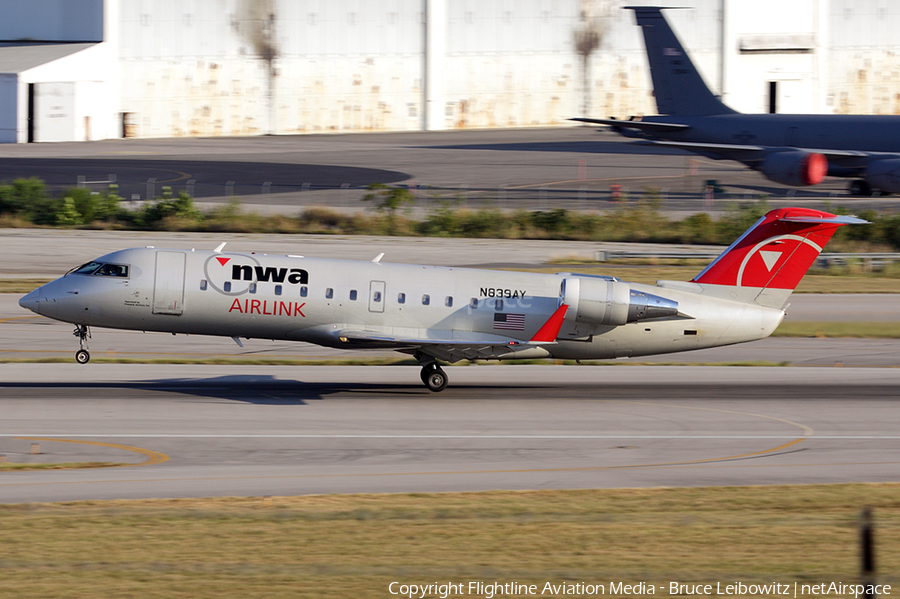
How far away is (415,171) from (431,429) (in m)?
53.8

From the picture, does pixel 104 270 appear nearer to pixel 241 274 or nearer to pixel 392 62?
pixel 241 274

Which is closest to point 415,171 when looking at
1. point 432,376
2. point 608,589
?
point 432,376

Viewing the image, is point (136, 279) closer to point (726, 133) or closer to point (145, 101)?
point (726, 133)

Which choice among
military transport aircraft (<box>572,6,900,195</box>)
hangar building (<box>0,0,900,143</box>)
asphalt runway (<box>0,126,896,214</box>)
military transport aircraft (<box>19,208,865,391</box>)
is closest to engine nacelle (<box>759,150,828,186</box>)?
military transport aircraft (<box>572,6,900,195</box>)

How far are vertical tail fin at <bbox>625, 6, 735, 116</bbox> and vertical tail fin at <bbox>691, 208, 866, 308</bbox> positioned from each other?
40.9m

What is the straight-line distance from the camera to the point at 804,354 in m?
35.4

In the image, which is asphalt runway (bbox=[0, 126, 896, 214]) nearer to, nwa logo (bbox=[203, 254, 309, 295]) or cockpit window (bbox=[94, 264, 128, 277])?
cockpit window (bbox=[94, 264, 128, 277])

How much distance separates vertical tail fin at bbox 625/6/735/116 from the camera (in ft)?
220

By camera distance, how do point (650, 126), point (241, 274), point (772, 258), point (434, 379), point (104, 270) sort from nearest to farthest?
point (241, 274), point (104, 270), point (434, 379), point (772, 258), point (650, 126)

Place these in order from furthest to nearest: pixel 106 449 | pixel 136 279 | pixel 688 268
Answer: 1. pixel 688 268
2. pixel 136 279
3. pixel 106 449

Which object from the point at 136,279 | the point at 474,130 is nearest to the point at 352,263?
the point at 136,279

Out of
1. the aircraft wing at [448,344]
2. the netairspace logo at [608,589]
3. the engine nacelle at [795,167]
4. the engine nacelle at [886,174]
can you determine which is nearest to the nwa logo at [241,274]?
the aircraft wing at [448,344]

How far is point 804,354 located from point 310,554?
25.8 meters

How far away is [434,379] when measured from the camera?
27234mm
